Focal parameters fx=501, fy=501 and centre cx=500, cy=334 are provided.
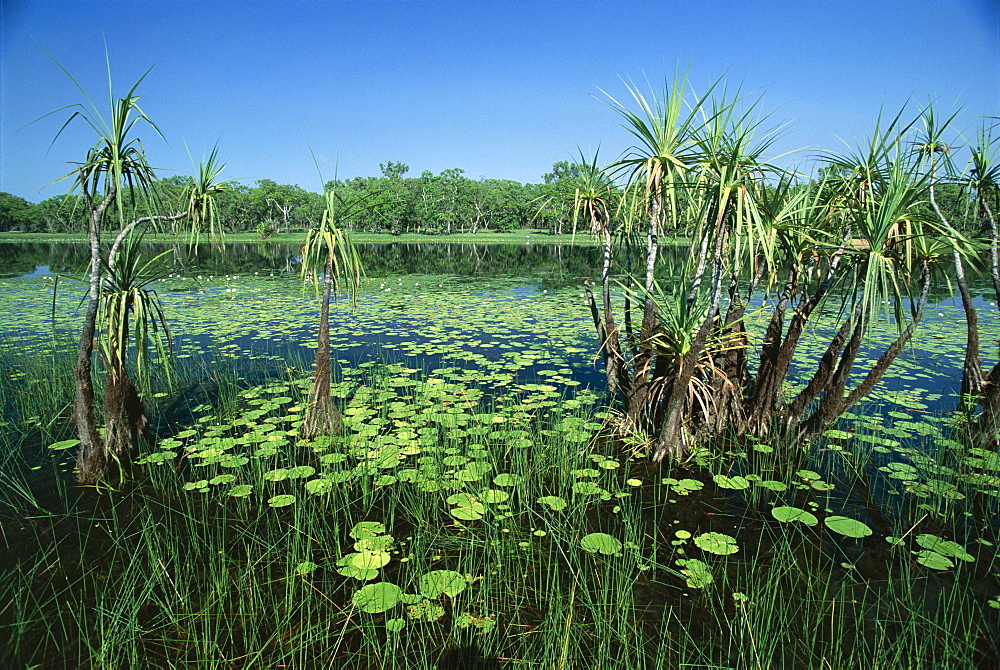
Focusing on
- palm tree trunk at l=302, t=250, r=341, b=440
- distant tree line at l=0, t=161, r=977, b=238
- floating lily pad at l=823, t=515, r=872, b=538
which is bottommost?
floating lily pad at l=823, t=515, r=872, b=538

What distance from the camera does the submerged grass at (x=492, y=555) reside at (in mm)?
2453

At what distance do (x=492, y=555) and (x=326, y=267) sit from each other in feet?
9.27

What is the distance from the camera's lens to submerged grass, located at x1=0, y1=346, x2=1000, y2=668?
2453 millimetres

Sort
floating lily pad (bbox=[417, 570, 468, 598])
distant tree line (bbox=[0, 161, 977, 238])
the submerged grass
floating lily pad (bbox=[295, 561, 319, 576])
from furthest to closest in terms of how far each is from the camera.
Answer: distant tree line (bbox=[0, 161, 977, 238]) → floating lily pad (bbox=[295, 561, 319, 576]) → floating lily pad (bbox=[417, 570, 468, 598]) → the submerged grass

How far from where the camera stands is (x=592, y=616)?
268 cm

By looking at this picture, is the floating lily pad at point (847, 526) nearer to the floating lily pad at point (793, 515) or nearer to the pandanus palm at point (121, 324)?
the floating lily pad at point (793, 515)

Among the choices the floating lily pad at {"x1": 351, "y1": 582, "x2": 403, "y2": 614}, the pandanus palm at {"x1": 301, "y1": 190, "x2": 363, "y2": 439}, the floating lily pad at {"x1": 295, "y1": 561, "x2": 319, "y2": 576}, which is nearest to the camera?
the floating lily pad at {"x1": 351, "y1": 582, "x2": 403, "y2": 614}

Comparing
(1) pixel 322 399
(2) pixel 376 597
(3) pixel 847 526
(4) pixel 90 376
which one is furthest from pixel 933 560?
(4) pixel 90 376

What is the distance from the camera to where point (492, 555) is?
316cm

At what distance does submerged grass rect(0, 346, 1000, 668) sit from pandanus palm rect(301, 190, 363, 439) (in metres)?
0.26

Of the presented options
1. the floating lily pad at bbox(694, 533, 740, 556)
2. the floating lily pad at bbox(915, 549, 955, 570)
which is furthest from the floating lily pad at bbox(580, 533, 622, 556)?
the floating lily pad at bbox(915, 549, 955, 570)

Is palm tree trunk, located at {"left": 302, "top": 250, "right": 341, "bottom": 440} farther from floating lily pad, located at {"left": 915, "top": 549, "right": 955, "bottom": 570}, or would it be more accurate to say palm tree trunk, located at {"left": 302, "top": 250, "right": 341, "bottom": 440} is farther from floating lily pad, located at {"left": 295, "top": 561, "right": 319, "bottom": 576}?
floating lily pad, located at {"left": 915, "top": 549, "right": 955, "bottom": 570}

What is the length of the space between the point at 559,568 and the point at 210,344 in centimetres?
752

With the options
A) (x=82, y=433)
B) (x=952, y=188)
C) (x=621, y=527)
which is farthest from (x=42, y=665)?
(x=952, y=188)
